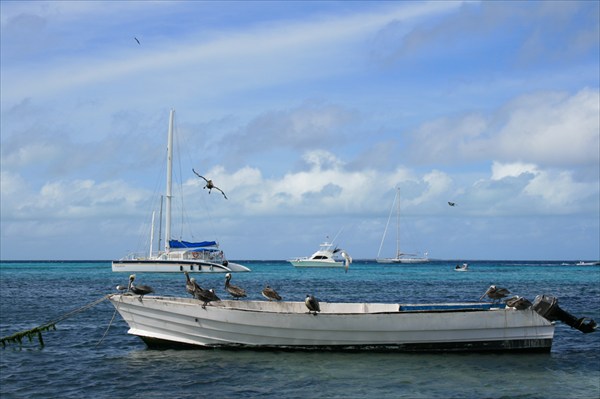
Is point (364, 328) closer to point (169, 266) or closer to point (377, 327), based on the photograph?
point (377, 327)

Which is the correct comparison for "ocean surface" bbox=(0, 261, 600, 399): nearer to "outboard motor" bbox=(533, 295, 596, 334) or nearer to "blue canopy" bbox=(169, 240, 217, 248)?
"outboard motor" bbox=(533, 295, 596, 334)

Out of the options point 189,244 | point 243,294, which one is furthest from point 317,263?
point 243,294

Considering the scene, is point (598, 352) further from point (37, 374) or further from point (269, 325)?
point (37, 374)

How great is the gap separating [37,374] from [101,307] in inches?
759

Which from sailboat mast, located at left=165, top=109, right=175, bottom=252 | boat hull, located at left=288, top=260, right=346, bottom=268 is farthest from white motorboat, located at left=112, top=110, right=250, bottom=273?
boat hull, located at left=288, top=260, right=346, bottom=268

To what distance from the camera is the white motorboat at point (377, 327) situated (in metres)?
21.5

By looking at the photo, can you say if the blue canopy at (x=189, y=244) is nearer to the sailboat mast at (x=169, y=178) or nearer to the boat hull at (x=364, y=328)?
the sailboat mast at (x=169, y=178)

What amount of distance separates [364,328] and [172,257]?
64635 millimetres

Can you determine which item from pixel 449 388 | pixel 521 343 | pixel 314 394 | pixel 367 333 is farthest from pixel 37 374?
pixel 521 343

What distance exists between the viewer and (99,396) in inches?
685

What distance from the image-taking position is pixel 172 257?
83.9 meters

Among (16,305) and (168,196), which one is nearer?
(16,305)

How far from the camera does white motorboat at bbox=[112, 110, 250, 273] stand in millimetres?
82188

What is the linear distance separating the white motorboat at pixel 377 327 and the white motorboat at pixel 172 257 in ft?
198
